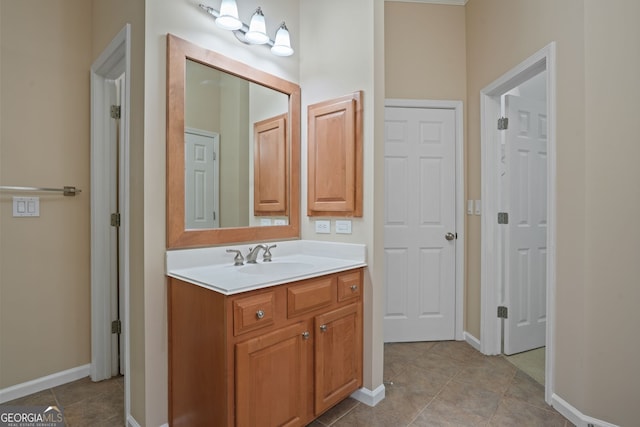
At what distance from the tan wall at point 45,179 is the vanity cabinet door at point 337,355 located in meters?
1.74

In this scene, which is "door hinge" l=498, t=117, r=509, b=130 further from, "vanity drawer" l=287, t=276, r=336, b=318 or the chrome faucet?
the chrome faucet

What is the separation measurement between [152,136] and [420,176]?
2123mm

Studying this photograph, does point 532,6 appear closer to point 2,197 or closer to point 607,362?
point 607,362

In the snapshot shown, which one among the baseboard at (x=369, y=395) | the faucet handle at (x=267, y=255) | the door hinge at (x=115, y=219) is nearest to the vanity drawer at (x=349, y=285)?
Result: the faucet handle at (x=267, y=255)

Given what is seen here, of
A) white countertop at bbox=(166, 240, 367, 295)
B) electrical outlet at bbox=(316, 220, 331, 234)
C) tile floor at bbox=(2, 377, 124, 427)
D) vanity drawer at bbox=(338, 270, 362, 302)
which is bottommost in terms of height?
tile floor at bbox=(2, 377, 124, 427)

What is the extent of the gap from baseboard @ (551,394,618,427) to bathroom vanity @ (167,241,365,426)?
3.79 feet

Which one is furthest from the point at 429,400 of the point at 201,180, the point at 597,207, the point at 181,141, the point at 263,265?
the point at 181,141

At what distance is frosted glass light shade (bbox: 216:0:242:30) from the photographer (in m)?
1.77

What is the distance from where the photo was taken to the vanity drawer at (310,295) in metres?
1.55

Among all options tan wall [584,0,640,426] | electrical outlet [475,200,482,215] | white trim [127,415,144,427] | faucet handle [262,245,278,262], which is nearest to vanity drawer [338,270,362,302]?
faucet handle [262,245,278,262]

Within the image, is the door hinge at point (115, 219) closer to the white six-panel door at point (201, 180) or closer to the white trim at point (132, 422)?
the white six-panel door at point (201, 180)

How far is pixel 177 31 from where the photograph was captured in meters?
1.68

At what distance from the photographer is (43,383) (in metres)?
2.09

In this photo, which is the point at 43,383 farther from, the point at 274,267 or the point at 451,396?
the point at 451,396
